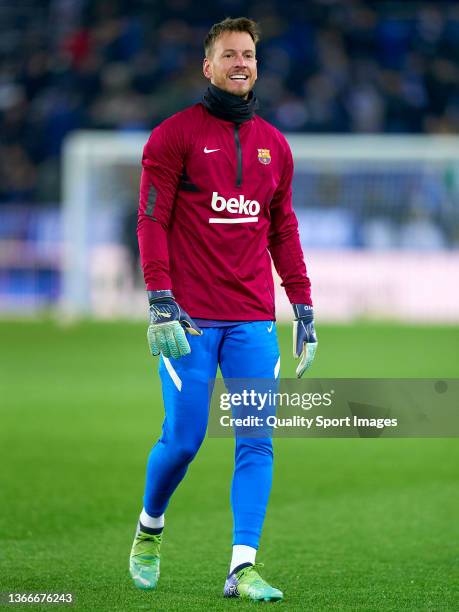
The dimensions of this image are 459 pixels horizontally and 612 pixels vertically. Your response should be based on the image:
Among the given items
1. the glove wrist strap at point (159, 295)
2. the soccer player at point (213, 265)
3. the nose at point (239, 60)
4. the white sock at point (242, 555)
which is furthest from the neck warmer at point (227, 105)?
the white sock at point (242, 555)

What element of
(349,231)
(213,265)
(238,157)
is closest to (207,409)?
(213,265)

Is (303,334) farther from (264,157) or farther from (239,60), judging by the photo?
(239,60)

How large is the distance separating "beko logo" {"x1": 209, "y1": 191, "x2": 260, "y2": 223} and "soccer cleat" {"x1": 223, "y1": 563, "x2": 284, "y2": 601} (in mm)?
1319

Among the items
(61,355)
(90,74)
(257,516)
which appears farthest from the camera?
(90,74)

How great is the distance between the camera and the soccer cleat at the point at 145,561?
523cm

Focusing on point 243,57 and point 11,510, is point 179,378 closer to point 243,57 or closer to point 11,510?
point 243,57

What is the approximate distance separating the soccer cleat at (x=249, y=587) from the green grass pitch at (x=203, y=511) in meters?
0.05

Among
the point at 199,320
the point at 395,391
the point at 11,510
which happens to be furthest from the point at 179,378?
the point at 11,510

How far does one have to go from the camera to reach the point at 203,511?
24.0 feet

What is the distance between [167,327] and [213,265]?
354 millimetres

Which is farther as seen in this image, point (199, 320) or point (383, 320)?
point (383, 320)

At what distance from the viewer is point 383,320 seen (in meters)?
20.0

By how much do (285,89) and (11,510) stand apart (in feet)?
56.2

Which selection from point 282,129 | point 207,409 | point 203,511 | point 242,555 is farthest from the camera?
point 282,129
